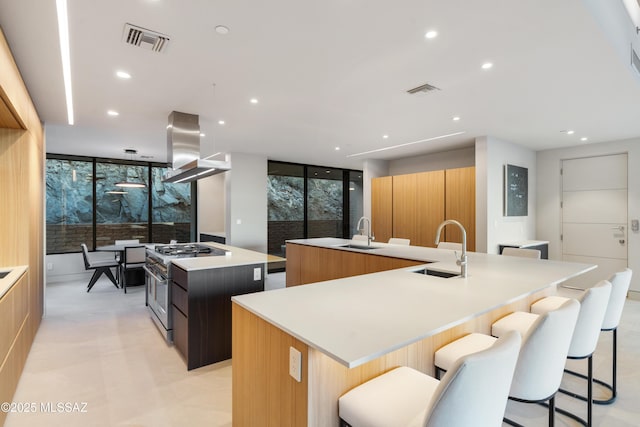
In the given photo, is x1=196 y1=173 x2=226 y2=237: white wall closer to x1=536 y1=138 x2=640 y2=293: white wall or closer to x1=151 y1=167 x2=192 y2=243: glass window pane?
x1=151 y1=167 x2=192 y2=243: glass window pane

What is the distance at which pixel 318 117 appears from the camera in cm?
405

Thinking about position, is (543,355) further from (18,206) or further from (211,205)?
(211,205)

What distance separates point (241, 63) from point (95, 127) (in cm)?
312

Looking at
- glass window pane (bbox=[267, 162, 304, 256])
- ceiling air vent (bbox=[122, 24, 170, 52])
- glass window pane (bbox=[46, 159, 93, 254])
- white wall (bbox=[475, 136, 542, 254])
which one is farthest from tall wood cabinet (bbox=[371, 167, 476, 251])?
glass window pane (bbox=[46, 159, 93, 254])

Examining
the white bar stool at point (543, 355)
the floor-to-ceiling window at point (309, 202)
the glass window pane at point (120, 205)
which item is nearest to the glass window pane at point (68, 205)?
the glass window pane at point (120, 205)

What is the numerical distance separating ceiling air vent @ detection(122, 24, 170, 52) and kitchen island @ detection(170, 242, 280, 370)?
1709 mm

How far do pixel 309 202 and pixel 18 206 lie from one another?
574 cm

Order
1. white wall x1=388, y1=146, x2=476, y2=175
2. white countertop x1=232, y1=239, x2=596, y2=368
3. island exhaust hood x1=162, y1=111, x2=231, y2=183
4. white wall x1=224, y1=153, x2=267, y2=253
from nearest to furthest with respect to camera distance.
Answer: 1. white countertop x1=232, y1=239, x2=596, y2=368
2. island exhaust hood x1=162, y1=111, x2=231, y2=183
3. white wall x1=388, y1=146, x2=476, y2=175
4. white wall x1=224, y1=153, x2=267, y2=253

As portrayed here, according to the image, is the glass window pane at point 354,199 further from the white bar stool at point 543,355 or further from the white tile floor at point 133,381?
the white bar stool at point 543,355

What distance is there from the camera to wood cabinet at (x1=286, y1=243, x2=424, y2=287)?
3515 mm

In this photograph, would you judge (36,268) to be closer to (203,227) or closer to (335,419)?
(335,419)

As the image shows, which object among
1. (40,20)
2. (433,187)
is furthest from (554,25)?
(433,187)

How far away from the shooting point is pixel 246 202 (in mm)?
6445

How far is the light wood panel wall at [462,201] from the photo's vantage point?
16.9 feet
